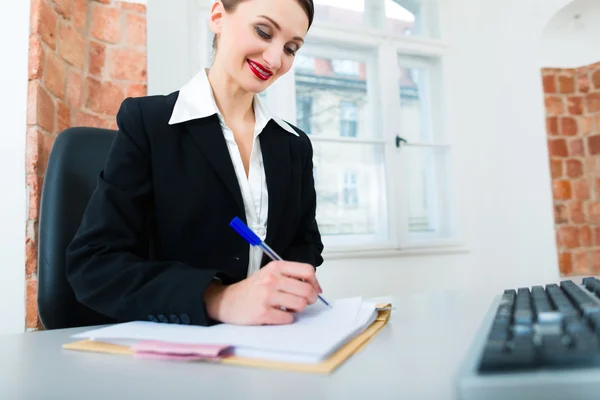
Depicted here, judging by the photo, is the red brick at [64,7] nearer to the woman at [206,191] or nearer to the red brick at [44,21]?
the red brick at [44,21]

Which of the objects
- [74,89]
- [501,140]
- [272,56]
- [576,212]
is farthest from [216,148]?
[576,212]

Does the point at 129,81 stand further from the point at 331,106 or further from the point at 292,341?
the point at 292,341

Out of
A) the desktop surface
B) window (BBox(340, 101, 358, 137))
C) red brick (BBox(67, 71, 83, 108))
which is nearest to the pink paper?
the desktop surface

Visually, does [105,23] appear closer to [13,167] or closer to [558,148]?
[13,167]

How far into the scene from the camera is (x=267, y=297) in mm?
568

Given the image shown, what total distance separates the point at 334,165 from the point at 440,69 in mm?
1061

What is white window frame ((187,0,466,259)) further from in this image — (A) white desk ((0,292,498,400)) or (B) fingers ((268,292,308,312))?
(A) white desk ((0,292,498,400))

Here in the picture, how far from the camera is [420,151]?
2887 mm

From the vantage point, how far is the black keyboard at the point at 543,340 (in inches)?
10.8

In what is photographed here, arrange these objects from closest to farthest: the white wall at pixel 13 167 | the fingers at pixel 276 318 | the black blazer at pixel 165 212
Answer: the fingers at pixel 276 318
the black blazer at pixel 165 212
the white wall at pixel 13 167

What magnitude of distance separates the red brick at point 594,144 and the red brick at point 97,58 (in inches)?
134

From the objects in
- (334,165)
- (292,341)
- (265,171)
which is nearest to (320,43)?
(334,165)

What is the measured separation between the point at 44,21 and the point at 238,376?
1428 millimetres

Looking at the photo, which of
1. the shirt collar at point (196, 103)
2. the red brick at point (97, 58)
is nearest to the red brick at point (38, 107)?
the red brick at point (97, 58)
